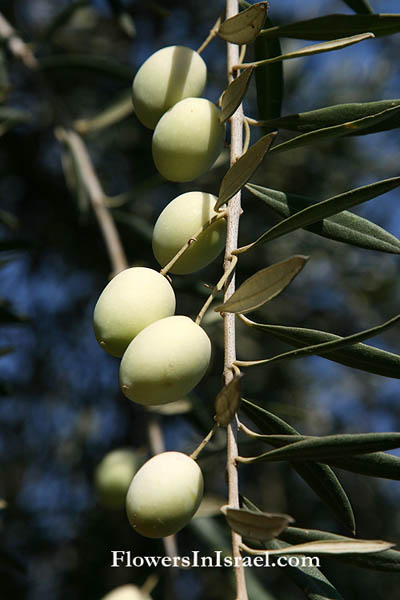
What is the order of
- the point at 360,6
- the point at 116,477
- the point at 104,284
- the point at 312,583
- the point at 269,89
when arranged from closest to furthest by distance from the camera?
1. the point at 312,583
2. the point at 269,89
3. the point at 360,6
4. the point at 116,477
5. the point at 104,284

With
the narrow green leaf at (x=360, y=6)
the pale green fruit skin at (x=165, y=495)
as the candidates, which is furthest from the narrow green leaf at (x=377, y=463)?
the narrow green leaf at (x=360, y=6)

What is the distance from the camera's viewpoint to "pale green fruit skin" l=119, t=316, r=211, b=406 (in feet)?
1.71

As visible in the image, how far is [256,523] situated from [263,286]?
180 millimetres

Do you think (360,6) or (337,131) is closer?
(337,131)

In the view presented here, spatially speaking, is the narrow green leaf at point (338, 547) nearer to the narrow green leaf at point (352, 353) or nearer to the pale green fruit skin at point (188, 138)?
the narrow green leaf at point (352, 353)

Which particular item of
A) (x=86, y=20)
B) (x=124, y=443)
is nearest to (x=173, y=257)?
(x=124, y=443)

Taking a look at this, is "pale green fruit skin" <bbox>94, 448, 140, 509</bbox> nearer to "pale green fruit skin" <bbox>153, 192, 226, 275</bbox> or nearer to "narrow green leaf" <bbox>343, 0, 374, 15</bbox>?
"pale green fruit skin" <bbox>153, 192, 226, 275</bbox>

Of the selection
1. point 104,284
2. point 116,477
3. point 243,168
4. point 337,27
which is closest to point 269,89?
point 337,27

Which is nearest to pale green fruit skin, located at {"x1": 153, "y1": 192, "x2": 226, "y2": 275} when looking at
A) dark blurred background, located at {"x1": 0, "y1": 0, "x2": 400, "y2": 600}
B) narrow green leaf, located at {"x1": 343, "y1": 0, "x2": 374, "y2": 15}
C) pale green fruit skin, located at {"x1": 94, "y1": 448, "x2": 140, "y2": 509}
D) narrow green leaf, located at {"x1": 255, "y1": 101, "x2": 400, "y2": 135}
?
narrow green leaf, located at {"x1": 255, "y1": 101, "x2": 400, "y2": 135}

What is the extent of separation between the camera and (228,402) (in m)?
0.50

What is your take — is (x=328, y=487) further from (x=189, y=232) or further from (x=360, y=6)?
(x=360, y=6)

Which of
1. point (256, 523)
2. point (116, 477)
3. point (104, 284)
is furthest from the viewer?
point (104, 284)

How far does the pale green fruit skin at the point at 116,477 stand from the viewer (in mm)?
1132

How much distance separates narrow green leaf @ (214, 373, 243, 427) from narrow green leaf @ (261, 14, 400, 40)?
1.23ft
